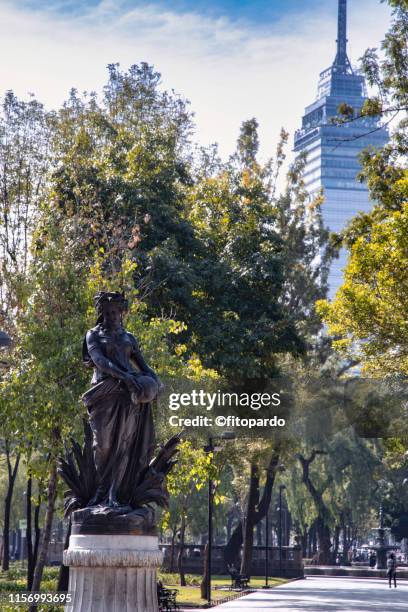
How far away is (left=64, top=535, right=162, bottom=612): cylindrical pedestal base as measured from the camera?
9.92m

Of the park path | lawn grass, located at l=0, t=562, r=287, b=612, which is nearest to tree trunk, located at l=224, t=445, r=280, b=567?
lawn grass, located at l=0, t=562, r=287, b=612

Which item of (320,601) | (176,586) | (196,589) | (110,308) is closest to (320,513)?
(176,586)

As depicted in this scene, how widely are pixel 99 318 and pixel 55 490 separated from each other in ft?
39.5

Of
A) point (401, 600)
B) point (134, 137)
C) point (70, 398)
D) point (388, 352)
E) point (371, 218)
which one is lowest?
point (401, 600)

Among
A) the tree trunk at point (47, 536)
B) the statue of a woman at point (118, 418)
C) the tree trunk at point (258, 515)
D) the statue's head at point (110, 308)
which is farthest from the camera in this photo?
the tree trunk at point (258, 515)

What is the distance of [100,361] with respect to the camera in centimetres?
1057

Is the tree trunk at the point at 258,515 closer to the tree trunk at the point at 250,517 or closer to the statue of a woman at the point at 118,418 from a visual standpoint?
the tree trunk at the point at 250,517

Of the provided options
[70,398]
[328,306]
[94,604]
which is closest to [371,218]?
[328,306]

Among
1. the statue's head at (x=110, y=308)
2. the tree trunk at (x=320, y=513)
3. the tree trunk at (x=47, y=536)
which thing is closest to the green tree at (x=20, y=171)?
the tree trunk at (x=47, y=536)

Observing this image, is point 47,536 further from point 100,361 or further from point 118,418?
point 100,361

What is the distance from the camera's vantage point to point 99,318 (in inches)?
437

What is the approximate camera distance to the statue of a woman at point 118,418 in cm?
1049

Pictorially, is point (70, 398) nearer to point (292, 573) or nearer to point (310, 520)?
point (292, 573)

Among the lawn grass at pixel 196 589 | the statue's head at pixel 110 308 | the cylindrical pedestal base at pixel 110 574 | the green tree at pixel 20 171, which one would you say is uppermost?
the green tree at pixel 20 171
